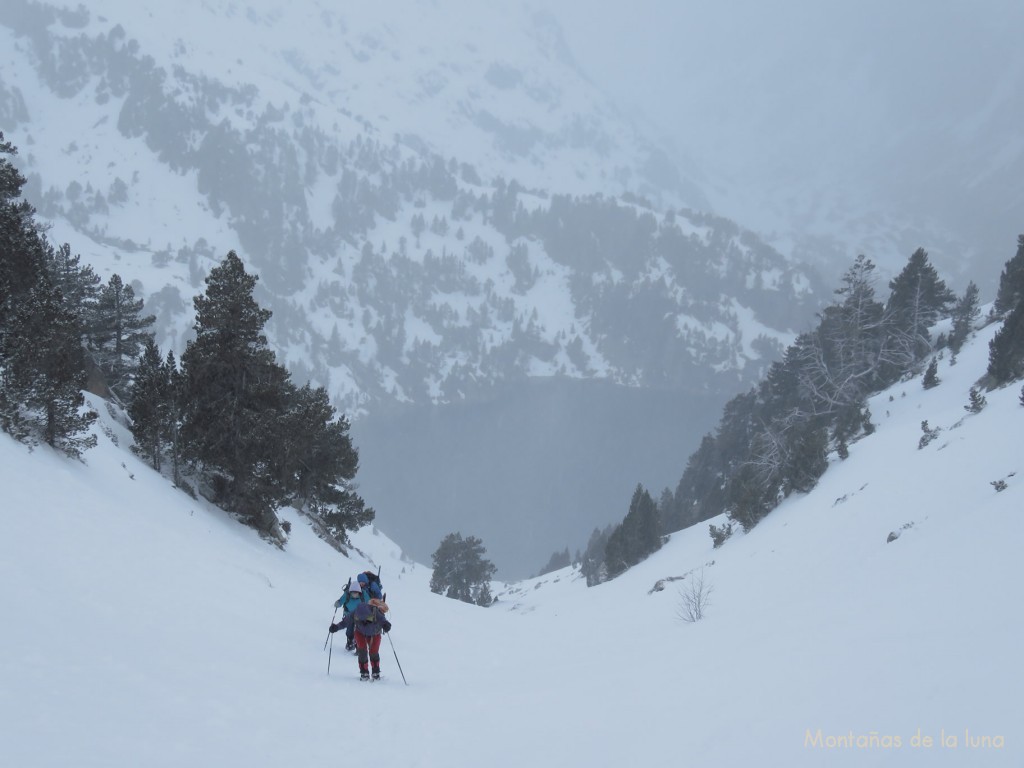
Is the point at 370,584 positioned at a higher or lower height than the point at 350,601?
higher

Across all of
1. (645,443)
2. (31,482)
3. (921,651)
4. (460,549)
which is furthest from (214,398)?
(645,443)

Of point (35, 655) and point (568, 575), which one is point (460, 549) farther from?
point (35, 655)

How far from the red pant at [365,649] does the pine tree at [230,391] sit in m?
14.4

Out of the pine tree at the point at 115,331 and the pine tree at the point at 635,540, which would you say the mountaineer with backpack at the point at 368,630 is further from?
the pine tree at the point at 635,540

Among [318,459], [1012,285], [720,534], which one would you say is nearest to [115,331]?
[318,459]

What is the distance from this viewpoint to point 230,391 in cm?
2320

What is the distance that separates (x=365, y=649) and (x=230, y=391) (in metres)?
15.8

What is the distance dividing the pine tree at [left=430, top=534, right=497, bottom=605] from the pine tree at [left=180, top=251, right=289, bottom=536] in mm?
37590

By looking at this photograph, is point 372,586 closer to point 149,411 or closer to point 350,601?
point 350,601

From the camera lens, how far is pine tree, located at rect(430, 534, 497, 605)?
59250 millimetres

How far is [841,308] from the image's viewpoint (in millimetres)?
48062

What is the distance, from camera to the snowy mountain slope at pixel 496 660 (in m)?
5.20

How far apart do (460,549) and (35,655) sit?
181 feet

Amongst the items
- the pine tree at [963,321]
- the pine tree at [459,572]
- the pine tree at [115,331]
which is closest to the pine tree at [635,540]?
the pine tree at [459,572]
